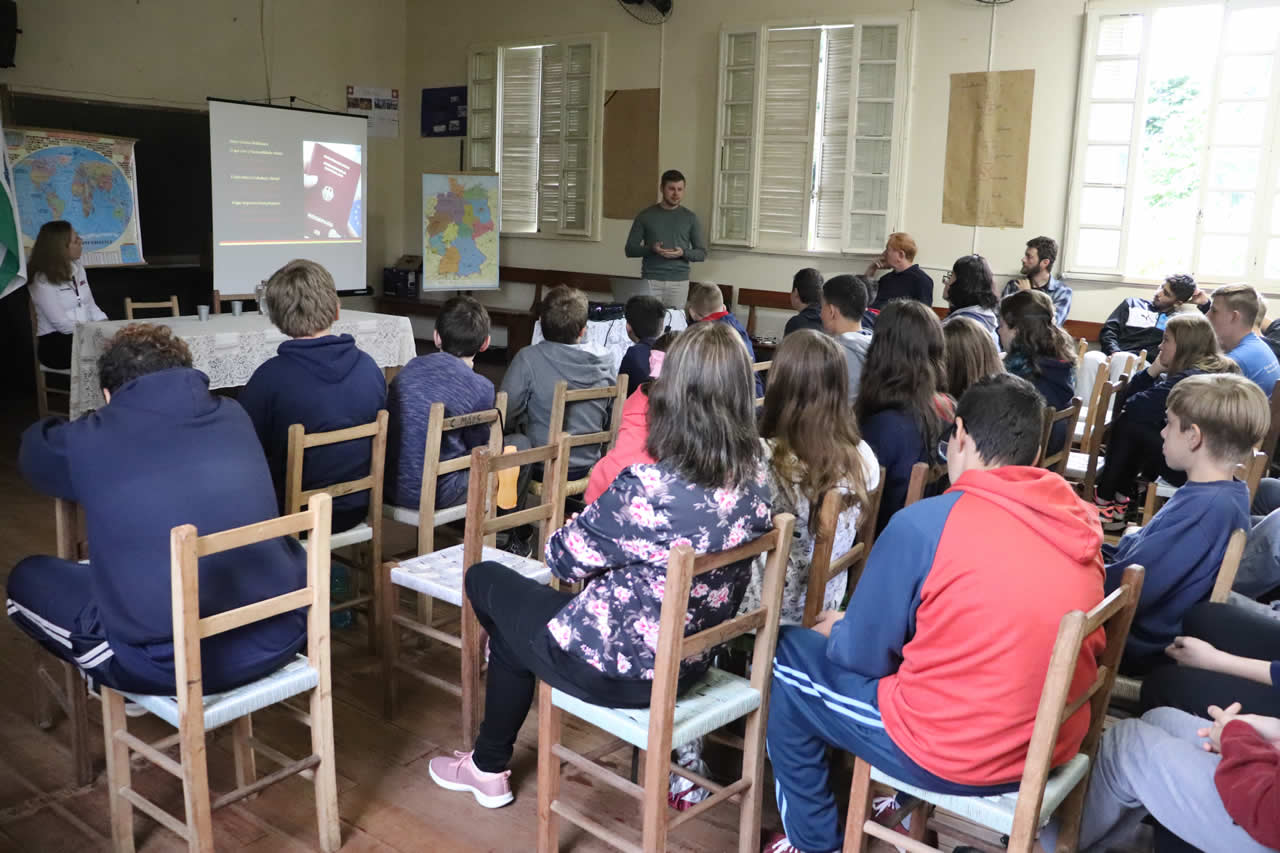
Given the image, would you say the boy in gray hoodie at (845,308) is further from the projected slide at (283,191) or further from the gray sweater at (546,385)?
the projected slide at (283,191)

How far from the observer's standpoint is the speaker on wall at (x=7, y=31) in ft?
19.9

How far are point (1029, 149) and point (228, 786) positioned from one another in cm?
574

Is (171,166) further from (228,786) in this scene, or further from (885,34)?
(228,786)

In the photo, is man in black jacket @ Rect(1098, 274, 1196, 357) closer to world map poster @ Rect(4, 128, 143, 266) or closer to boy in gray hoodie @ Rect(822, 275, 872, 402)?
boy in gray hoodie @ Rect(822, 275, 872, 402)

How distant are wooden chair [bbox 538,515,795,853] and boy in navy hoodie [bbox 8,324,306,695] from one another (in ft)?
1.96

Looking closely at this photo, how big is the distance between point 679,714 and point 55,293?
16.1ft

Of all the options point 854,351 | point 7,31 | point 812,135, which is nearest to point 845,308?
point 854,351

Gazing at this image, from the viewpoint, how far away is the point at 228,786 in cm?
236

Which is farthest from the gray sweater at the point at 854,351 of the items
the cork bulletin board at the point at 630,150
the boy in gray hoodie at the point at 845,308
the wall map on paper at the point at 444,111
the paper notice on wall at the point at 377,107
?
the paper notice on wall at the point at 377,107

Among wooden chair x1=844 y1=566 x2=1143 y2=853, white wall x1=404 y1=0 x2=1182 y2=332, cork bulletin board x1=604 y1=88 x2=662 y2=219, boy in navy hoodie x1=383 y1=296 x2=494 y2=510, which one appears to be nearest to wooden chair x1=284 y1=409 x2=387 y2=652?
boy in navy hoodie x1=383 y1=296 x2=494 y2=510

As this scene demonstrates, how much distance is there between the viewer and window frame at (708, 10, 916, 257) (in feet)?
21.5

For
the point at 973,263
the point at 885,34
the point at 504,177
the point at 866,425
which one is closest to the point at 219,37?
the point at 504,177

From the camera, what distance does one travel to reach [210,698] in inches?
74.3

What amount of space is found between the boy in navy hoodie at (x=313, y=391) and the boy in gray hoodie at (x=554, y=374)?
0.66 m
